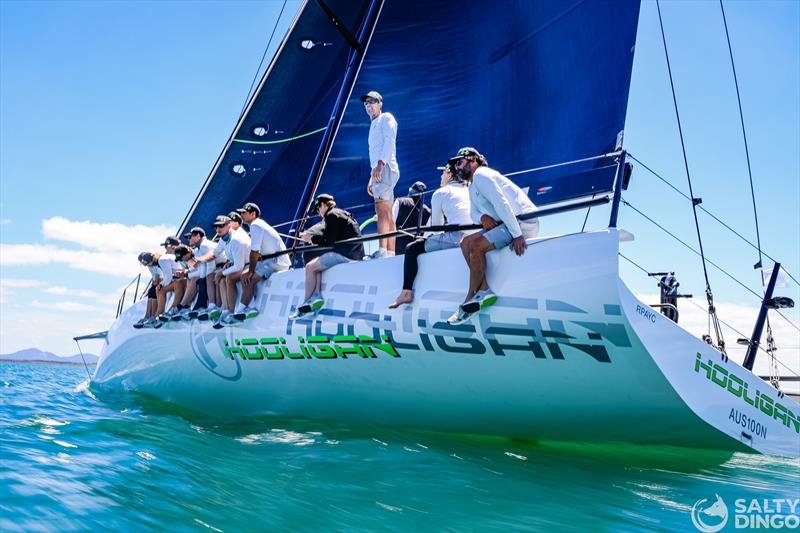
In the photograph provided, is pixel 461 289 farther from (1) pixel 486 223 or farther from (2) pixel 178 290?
(2) pixel 178 290

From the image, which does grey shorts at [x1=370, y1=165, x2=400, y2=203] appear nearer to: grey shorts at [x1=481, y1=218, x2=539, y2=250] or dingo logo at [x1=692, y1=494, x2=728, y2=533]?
grey shorts at [x1=481, y1=218, x2=539, y2=250]

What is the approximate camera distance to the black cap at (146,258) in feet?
27.7

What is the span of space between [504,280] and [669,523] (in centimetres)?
187

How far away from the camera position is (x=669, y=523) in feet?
10.4

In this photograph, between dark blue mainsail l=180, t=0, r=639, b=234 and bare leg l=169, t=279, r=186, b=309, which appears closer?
dark blue mainsail l=180, t=0, r=639, b=234

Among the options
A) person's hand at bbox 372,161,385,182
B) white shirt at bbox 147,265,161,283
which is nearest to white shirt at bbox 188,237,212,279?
white shirt at bbox 147,265,161,283

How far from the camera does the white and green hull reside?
3973 millimetres

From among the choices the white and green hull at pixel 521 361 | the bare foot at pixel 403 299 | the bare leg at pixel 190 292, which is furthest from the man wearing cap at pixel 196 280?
the bare foot at pixel 403 299

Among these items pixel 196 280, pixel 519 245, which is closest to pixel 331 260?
pixel 519 245

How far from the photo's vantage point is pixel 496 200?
4277 mm

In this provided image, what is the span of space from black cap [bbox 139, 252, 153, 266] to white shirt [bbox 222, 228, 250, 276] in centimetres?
242

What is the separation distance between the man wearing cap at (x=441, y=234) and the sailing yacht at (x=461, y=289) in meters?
0.09

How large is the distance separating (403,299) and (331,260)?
1145 millimetres

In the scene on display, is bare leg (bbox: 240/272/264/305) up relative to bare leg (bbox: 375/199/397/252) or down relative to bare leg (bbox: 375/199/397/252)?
down
